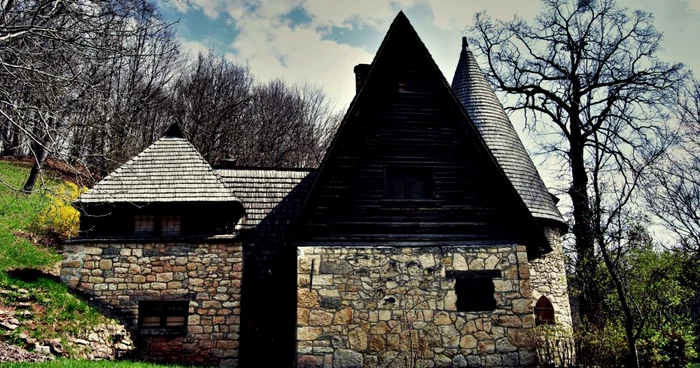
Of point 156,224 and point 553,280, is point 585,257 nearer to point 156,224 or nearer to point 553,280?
point 553,280

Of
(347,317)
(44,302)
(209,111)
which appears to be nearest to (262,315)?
(347,317)

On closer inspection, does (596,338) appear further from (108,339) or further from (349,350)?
(108,339)

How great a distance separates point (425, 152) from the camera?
11.6 meters

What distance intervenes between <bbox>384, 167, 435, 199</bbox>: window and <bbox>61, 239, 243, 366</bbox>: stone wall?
4.27m

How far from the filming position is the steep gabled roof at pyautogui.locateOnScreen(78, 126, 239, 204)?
12.9 m

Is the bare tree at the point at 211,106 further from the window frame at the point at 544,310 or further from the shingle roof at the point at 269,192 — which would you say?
the window frame at the point at 544,310

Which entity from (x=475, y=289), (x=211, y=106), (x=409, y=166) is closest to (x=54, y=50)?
(x=409, y=166)

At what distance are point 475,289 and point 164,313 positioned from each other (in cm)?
728

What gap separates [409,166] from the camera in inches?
A: 452

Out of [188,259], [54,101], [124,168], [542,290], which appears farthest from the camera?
[542,290]

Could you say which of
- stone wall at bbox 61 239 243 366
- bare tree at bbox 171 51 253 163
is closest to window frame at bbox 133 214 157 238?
stone wall at bbox 61 239 243 366

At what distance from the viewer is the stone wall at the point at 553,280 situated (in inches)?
589

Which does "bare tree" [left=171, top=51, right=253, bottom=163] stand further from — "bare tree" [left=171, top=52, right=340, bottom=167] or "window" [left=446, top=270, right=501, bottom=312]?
"window" [left=446, top=270, right=501, bottom=312]

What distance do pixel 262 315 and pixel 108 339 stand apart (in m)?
3.50
